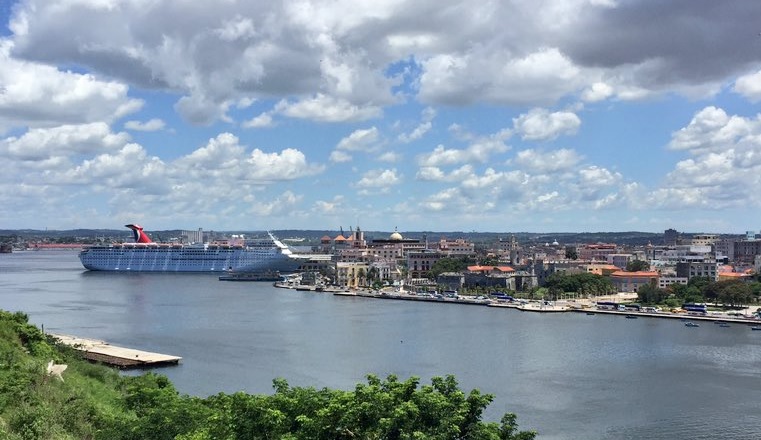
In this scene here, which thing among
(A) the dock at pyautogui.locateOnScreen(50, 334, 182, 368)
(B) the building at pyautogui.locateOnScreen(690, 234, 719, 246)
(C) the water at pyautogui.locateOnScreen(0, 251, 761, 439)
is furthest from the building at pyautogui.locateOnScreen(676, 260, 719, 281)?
(A) the dock at pyautogui.locateOnScreen(50, 334, 182, 368)

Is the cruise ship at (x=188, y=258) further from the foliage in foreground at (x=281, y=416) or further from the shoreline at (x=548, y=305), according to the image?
the foliage in foreground at (x=281, y=416)

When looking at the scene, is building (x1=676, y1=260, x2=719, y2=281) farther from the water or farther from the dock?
the dock

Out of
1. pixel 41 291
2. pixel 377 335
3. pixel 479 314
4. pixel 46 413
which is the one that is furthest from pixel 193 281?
pixel 46 413

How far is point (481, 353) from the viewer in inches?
768

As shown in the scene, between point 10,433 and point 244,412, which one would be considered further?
point 244,412

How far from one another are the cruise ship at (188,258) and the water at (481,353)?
19.2 m

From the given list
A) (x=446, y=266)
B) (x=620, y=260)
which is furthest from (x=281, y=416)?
(x=620, y=260)

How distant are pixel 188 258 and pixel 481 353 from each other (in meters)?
40.7

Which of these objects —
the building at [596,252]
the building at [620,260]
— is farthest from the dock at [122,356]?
the building at [596,252]

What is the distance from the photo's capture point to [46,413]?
27.0 ft

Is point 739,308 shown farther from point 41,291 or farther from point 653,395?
point 41,291

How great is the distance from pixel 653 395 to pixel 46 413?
447 inches

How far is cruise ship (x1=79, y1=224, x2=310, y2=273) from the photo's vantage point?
54812mm

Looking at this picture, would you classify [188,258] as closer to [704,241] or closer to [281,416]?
[704,241]
